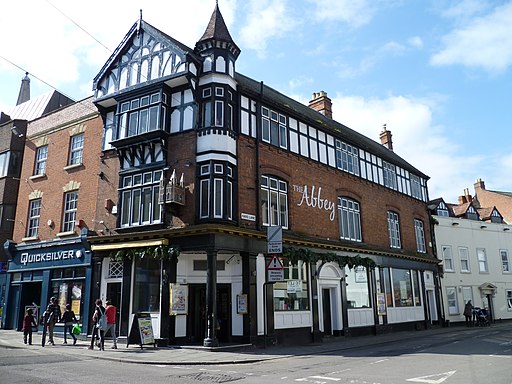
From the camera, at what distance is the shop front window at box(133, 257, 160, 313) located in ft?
55.9

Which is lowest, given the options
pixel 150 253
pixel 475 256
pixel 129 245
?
pixel 150 253

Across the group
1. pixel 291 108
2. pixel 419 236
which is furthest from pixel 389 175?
pixel 291 108

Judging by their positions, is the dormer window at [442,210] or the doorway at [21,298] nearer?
the doorway at [21,298]

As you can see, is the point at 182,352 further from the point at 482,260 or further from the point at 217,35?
the point at 482,260

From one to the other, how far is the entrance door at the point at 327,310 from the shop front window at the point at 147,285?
821 cm

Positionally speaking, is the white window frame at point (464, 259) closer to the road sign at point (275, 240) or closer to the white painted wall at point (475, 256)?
the white painted wall at point (475, 256)

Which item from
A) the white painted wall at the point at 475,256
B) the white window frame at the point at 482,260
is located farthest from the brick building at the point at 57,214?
the white window frame at the point at 482,260

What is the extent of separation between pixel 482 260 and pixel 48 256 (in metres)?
30.4

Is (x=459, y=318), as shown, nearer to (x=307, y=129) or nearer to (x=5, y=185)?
(x=307, y=129)

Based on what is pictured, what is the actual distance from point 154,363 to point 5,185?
56.8 feet

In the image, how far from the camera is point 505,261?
35.2 metres

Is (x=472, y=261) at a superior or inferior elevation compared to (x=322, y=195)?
inferior

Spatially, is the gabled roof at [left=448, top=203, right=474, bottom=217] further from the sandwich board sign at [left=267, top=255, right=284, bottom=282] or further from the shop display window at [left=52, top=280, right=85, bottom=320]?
the shop display window at [left=52, top=280, right=85, bottom=320]

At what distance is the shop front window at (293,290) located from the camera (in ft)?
59.9
